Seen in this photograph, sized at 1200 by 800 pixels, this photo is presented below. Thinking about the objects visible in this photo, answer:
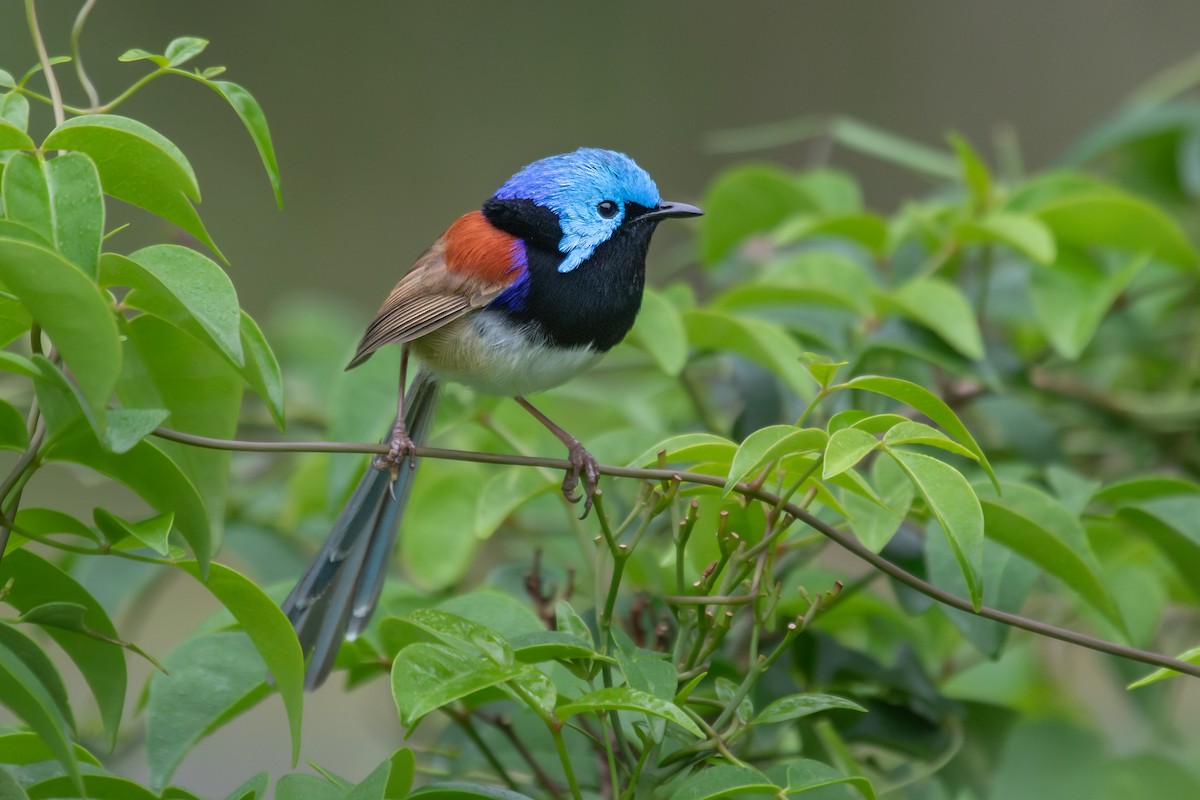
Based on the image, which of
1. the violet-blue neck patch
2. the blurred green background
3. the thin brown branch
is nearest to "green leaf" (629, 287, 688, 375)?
the violet-blue neck patch

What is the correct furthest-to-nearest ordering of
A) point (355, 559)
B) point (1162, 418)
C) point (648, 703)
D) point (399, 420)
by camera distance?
point (1162, 418), point (399, 420), point (355, 559), point (648, 703)

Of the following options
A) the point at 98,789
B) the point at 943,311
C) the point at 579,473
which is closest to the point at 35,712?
the point at 98,789

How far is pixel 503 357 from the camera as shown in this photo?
2.27 metres

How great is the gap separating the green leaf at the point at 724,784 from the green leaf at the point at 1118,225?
5.28 feet

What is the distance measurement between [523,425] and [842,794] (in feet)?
3.46

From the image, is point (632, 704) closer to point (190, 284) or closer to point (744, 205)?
point (190, 284)

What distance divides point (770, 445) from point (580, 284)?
911 mm

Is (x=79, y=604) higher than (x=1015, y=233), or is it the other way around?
(x=1015, y=233)

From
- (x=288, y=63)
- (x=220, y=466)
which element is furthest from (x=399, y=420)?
(x=288, y=63)

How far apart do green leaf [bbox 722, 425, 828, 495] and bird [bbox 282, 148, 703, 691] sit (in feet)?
2.19

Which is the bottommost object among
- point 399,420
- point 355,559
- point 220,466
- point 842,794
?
point 842,794

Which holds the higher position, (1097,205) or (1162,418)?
(1097,205)

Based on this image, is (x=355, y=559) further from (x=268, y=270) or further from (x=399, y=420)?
(x=268, y=270)

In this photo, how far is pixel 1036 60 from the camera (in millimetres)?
8883
